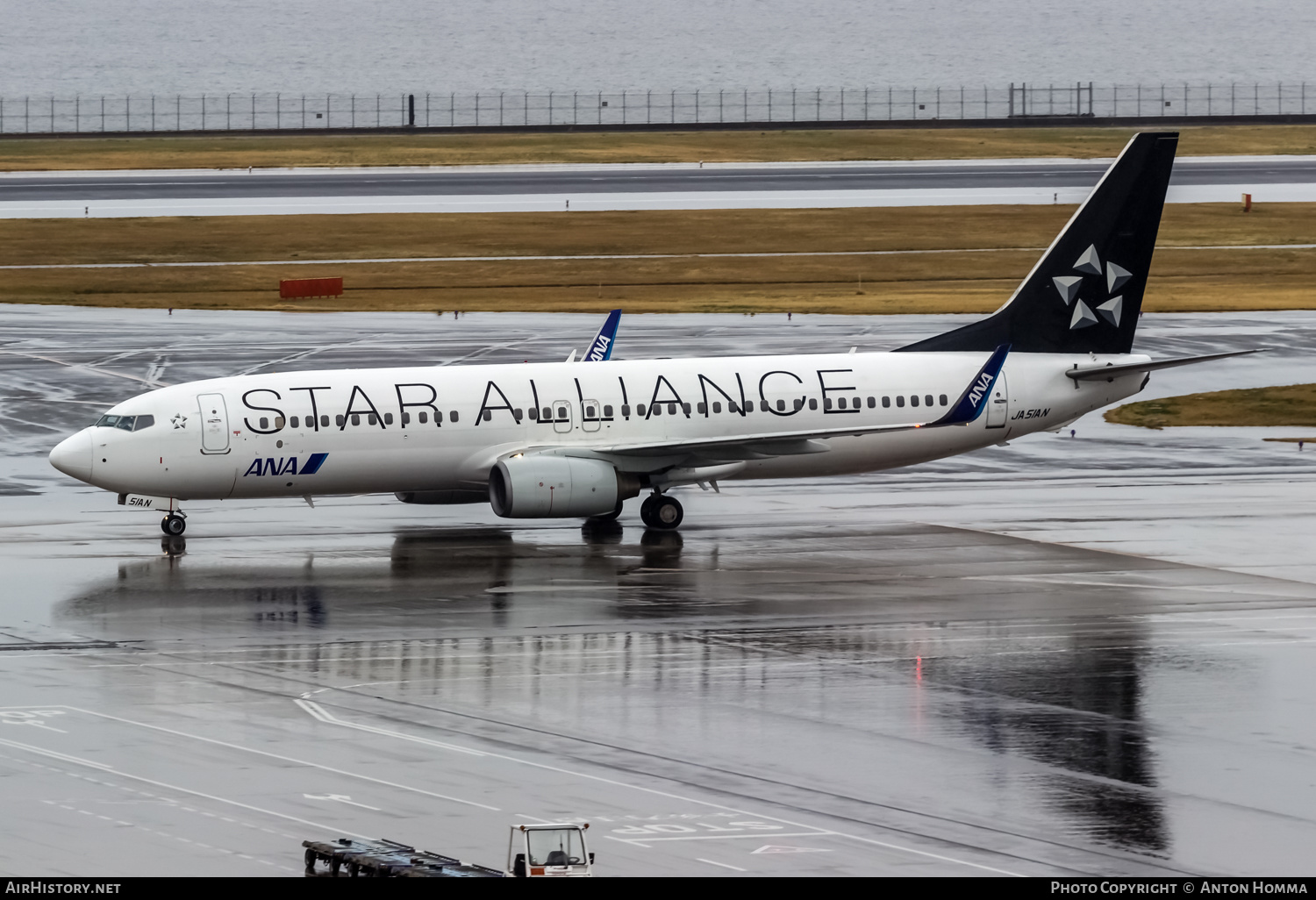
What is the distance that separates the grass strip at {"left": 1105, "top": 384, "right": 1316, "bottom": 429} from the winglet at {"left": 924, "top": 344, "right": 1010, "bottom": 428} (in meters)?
18.7

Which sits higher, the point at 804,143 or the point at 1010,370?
the point at 804,143

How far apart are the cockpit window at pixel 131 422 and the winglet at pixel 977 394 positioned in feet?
58.2

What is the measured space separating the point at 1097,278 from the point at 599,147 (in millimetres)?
137226

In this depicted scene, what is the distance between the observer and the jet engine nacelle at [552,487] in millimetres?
44781

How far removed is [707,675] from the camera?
32.1 m

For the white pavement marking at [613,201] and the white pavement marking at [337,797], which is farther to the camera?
the white pavement marking at [613,201]

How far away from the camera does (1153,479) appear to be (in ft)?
179

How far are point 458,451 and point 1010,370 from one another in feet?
46.9

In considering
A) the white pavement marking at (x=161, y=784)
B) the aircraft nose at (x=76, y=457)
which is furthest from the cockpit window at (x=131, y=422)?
the white pavement marking at (x=161, y=784)

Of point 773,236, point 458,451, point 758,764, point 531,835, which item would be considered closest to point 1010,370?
point 458,451

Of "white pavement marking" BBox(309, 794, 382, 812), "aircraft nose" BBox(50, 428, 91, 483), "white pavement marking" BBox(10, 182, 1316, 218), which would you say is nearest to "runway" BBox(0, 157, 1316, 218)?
"white pavement marking" BBox(10, 182, 1316, 218)

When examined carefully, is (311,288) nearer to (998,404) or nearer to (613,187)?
(998,404)

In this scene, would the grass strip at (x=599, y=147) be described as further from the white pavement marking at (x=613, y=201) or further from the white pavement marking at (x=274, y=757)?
the white pavement marking at (x=274, y=757)

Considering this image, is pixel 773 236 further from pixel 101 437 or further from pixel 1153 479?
pixel 101 437
